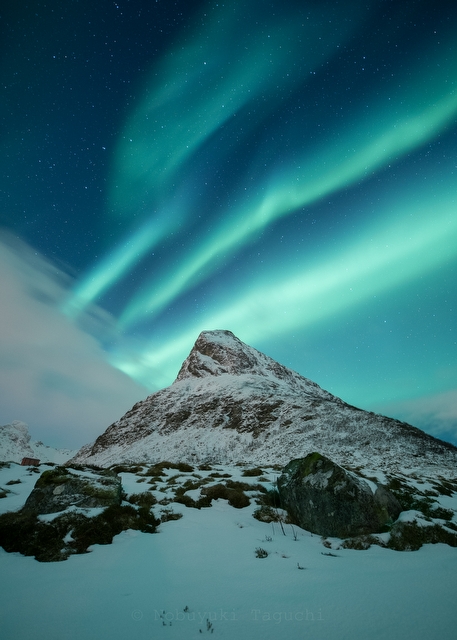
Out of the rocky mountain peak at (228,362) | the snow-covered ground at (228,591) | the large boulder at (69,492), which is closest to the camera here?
the snow-covered ground at (228,591)

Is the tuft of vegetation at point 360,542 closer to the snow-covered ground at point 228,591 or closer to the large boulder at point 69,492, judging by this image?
the snow-covered ground at point 228,591

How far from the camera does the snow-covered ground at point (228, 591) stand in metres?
3.89

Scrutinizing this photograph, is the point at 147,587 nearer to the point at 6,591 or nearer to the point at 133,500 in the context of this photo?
the point at 6,591

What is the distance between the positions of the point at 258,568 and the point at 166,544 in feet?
8.28

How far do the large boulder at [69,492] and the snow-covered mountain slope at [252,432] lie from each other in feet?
93.6

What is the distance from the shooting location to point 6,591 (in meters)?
4.88

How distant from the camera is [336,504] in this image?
8625mm

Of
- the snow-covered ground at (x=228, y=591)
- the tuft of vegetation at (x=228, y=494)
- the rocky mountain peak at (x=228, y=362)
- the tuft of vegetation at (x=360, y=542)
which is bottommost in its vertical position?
the tuft of vegetation at (x=360, y=542)

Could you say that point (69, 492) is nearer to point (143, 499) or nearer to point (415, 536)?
point (143, 499)

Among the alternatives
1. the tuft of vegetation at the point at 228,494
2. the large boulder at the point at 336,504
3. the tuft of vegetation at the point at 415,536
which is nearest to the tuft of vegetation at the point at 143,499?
the tuft of vegetation at the point at 228,494

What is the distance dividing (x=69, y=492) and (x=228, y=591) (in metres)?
5.86

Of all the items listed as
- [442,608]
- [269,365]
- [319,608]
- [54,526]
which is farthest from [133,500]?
[269,365]

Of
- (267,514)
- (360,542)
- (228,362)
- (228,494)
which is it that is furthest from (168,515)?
(228,362)

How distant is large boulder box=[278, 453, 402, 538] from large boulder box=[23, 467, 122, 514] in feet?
18.6
